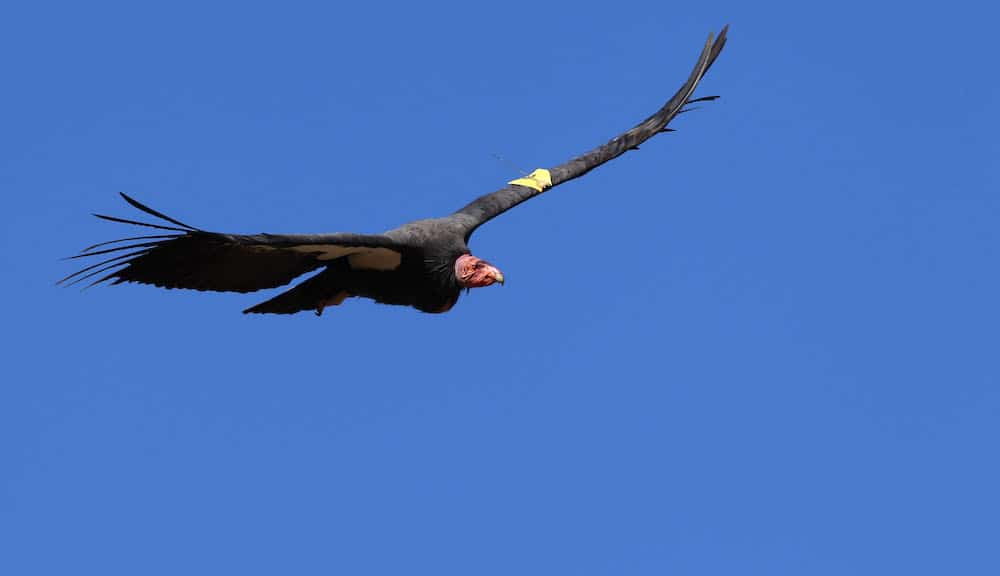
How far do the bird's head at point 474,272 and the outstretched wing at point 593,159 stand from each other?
1319 mm

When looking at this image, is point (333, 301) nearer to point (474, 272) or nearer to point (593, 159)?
point (474, 272)

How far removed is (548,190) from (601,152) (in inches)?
59.3

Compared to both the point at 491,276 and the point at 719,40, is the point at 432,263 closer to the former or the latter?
the point at 491,276

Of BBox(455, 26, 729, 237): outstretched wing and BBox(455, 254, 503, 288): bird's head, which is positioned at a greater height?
BBox(455, 26, 729, 237): outstretched wing

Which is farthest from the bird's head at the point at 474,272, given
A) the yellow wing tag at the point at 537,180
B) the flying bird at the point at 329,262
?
the yellow wing tag at the point at 537,180

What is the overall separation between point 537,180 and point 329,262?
464 centimetres

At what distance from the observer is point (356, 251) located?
18531 mm

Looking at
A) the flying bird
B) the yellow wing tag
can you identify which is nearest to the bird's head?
the flying bird

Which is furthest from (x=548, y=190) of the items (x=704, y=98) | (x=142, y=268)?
(x=142, y=268)

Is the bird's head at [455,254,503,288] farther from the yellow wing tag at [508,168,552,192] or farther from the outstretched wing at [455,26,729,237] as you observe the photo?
the yellow wing tag at [508,168,552,192]

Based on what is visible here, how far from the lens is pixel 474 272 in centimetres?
1955

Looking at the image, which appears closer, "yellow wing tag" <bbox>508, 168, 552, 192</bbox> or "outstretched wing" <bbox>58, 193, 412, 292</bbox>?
"outstretched wing" <bbox>58, 193, 412, 292</bbox>

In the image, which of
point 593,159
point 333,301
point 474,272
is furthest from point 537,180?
point 333,301

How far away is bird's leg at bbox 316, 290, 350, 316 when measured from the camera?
1939cm
